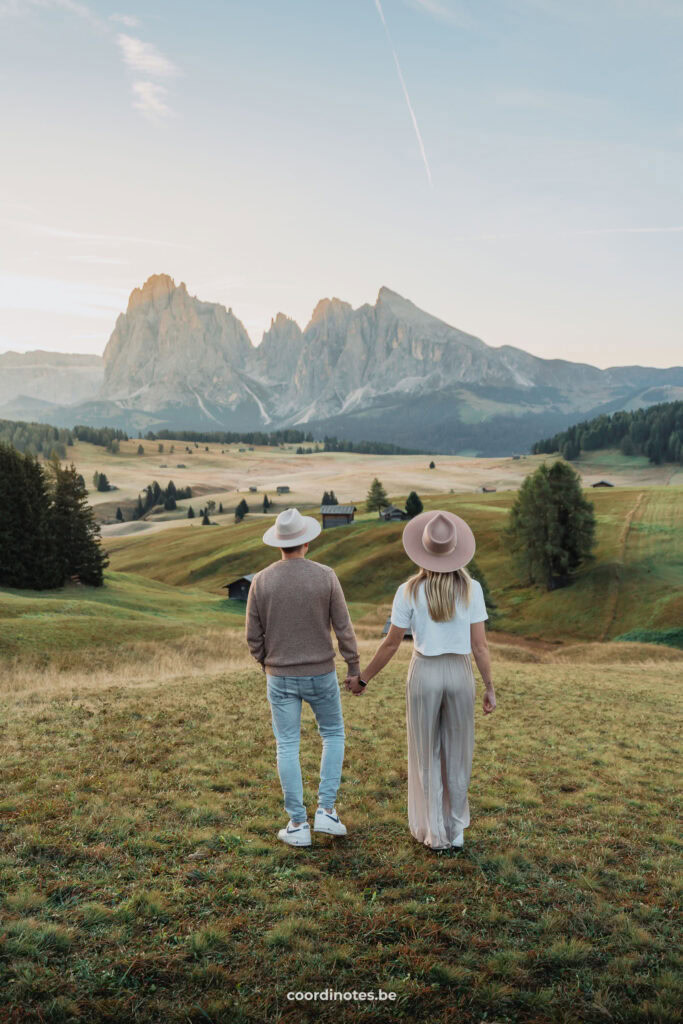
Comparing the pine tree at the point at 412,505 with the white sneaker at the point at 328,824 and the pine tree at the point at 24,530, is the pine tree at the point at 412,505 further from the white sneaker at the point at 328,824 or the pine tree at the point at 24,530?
the white sneaker at the point at 328,824

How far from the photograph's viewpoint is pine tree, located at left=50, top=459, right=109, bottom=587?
52.2m

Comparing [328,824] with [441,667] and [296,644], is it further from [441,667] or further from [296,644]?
[441,667]

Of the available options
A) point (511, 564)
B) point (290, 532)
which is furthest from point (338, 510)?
point (290, 532)

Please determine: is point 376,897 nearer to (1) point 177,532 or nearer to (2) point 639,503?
(2) point 639,503

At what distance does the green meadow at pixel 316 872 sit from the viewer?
5.07m

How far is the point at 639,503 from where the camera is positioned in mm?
103375

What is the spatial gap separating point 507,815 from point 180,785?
17.2 ft

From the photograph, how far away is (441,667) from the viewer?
7613 mm

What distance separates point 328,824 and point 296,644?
2.52 metres

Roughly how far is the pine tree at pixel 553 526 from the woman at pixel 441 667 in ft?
212

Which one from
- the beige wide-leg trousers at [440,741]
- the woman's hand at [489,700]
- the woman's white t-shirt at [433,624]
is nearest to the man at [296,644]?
the woman's white t-shirt at [433,624]

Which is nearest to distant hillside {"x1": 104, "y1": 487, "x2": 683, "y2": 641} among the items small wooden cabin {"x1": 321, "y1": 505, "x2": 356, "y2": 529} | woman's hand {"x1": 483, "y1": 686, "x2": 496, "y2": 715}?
small wooden cabin {"x1": 321, "y1": 505, "x2": 356, "y2": 529}

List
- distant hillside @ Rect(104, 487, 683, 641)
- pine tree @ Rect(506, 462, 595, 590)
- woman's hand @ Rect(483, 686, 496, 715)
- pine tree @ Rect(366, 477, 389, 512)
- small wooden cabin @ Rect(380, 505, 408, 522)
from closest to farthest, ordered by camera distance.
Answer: woman's hand @ Rect(483, 686, 496, 715) < distant hillside @ Rect(104, 487, 683, 641) < pine tree @ Rect(506, 462, 595, 590) < small wooden cabin @ Rect(380, 505, 408, 522) < pine tree @ Rect(366, 477, 389, 512)

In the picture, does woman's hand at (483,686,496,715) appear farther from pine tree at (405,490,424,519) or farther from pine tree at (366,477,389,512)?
pine tree at (366,477,389,512)
